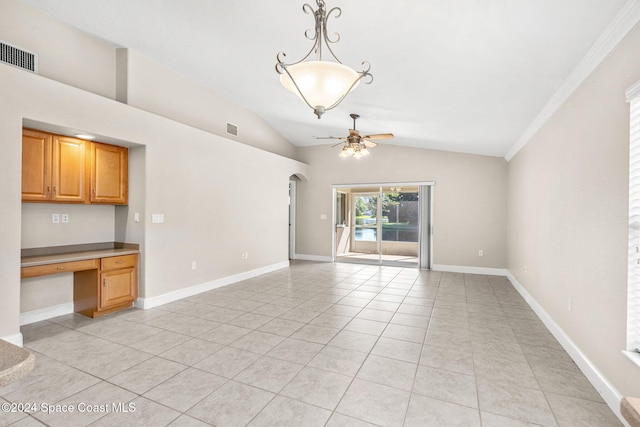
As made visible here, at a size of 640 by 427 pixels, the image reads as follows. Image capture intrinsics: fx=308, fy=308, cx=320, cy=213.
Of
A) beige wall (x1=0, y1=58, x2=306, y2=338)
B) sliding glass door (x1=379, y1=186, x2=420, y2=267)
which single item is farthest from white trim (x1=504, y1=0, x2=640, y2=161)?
beige wall (x1=0, y1=58, x2=306, y2=338)

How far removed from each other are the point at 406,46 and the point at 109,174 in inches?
Result: 155

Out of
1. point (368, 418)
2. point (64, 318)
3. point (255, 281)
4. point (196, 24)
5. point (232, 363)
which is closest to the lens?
point (368, 418)

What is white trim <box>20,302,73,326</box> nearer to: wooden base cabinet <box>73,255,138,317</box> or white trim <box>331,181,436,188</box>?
wooden base cabinet <box>73,255,138,317</box>

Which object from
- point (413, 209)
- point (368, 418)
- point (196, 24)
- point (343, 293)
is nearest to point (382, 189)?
point (413, 209)

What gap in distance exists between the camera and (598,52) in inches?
88.8

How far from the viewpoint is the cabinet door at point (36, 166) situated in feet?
10.7

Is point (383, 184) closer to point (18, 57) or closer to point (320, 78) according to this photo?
point (320, 78)

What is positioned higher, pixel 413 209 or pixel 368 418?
pixel 413 209

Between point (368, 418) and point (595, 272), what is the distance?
206 centimetres

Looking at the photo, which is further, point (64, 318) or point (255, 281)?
point (255, 281)

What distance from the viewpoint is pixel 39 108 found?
311 cm

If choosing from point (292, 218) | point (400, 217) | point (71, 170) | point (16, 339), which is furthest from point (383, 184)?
point (16, 339)

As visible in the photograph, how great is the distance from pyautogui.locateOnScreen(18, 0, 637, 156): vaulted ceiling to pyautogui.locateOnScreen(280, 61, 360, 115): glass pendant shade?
0.89m

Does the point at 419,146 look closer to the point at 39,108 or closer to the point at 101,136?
the point at 101,136
